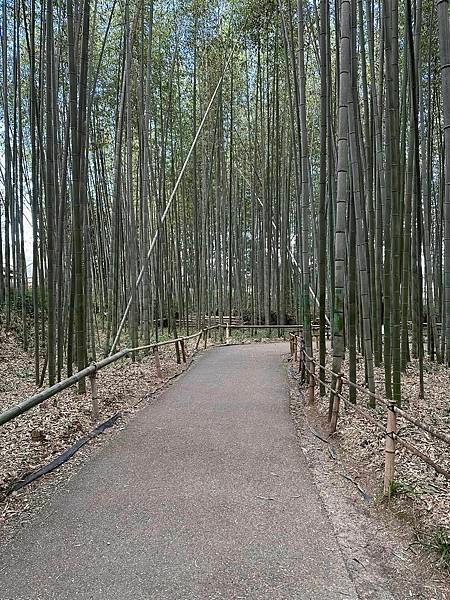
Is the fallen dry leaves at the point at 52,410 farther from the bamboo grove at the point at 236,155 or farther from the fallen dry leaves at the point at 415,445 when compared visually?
the fallen dry leaves at the point at 415,445

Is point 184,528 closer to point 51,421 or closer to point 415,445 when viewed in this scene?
point 415,445

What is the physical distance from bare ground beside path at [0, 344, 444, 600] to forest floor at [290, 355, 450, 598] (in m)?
0.20

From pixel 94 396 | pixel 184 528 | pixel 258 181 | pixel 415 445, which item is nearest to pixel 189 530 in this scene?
pixel 184 528

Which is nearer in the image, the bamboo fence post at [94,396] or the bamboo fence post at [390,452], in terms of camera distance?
the bamboo fence post at [390,452]

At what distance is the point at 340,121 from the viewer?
4184mm

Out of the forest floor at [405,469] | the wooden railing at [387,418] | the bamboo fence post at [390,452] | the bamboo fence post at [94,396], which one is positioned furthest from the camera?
the bamboo fence post at [94,396]

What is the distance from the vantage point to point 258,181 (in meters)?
13.3

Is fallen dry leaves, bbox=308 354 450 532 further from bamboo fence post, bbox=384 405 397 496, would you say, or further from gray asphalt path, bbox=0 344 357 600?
gray asphalt path, bbox=0 344 357 600

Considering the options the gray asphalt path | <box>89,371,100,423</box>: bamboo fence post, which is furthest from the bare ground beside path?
<box>89,371,100,423</box>: bamboo fence post

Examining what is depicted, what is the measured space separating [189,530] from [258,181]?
38.2ft

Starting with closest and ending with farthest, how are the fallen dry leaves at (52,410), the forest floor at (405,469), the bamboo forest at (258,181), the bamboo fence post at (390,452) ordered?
the forest floor at (405,469), the bamboo fence post at (390,452), the fallen dry leaves at (52,410), the bamboo forest at (258,181)

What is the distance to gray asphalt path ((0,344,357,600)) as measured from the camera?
194 cm

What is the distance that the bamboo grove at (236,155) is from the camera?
15.0ft

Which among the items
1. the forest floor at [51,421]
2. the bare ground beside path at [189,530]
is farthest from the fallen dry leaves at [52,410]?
the bare ground beside path at [189,530]
